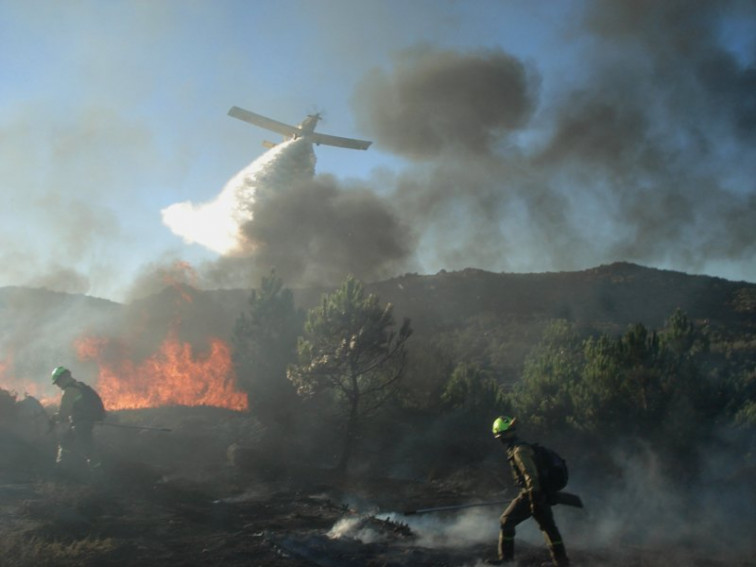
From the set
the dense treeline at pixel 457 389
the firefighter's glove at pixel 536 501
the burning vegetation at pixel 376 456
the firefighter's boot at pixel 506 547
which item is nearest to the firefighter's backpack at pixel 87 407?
the burning vegetation at pixel 376 456

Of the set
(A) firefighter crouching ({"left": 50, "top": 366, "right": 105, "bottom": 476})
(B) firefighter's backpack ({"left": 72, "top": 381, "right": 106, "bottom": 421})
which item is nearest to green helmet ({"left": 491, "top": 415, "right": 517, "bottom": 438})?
(B) firefighter's backpack ({"left": 72, "top": 381, "right": 106, "bottom": 421})

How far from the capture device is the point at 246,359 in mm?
28234

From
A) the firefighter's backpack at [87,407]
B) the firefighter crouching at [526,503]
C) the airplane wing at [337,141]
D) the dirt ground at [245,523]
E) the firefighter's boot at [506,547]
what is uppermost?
the airplane wing at [337,141]

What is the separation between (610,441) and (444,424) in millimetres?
6672

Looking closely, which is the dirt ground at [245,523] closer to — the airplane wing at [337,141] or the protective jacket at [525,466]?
the protective jacket at [525,466]

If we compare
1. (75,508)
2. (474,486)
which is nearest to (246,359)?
(474,486)

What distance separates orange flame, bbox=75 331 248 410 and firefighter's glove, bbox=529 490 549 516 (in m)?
24.1

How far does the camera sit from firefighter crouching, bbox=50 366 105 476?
49.6 ft

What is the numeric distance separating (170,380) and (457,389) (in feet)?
64.7

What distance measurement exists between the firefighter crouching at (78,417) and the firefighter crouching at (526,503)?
427 inches

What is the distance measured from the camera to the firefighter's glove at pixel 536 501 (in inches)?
338

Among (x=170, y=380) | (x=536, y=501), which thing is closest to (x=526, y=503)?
(x=536, y=501)

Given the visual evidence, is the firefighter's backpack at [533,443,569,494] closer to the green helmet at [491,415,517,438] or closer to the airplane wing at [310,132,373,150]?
the green helmet at [491,415,517,438]

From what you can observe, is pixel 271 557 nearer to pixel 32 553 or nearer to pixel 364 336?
pixel 32 553
